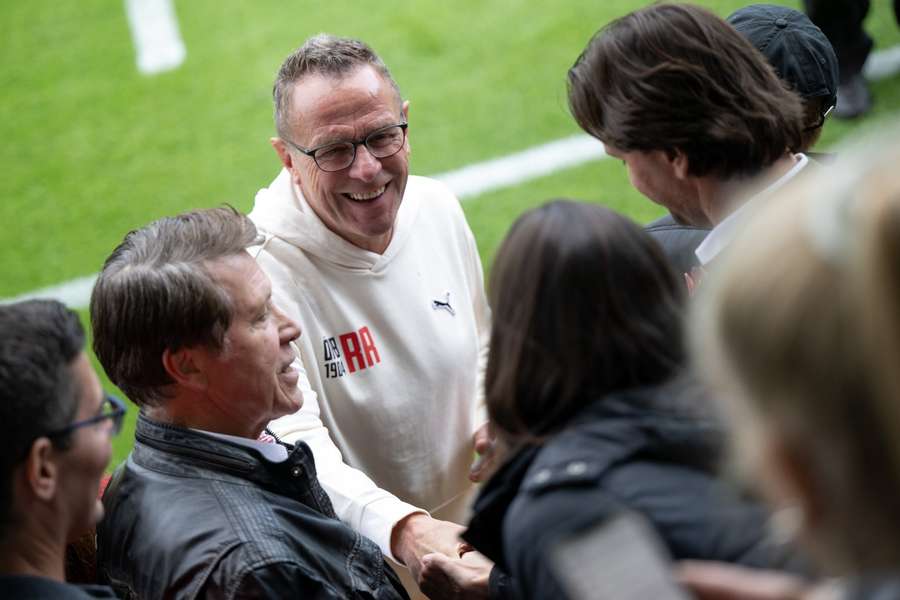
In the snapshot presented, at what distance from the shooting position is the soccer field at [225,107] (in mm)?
5867

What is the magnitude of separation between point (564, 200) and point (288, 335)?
93cm

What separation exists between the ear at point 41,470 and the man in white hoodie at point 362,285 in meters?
0.99

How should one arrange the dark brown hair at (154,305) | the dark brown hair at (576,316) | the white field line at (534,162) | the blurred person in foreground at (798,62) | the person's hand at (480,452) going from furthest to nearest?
1. the white field line at (534,162)
2. the person's hand at (480,452)
3. the blurred person in foreground at (798,62)
4. the dark brown hair at (154,305)
5. the dark brown hair at (576,316)

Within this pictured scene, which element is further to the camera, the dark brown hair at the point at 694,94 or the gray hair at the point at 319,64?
the gray hair at the point at 319,64

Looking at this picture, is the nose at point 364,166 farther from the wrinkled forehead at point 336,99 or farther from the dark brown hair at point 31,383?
the dark brown hair at point 31,383

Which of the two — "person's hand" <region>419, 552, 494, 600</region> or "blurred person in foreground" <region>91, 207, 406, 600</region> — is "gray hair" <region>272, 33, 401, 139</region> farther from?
"person's hand" <region>419, 552, 494, 600</region>

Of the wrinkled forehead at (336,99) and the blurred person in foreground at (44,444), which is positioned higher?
the wrinkled forehead at (336,99)

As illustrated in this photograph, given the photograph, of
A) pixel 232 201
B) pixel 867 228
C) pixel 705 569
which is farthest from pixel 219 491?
pixel 232 201

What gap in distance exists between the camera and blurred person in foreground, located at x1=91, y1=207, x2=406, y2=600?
2.01m

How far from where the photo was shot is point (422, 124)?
6426 millimetres

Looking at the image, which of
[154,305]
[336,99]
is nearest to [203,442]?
[154,305]

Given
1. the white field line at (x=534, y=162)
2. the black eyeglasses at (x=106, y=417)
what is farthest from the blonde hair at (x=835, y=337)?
the white field line at (x=534, y=162)

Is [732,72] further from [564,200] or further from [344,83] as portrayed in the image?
[344,83]

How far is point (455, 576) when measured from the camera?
2285 millimetres
